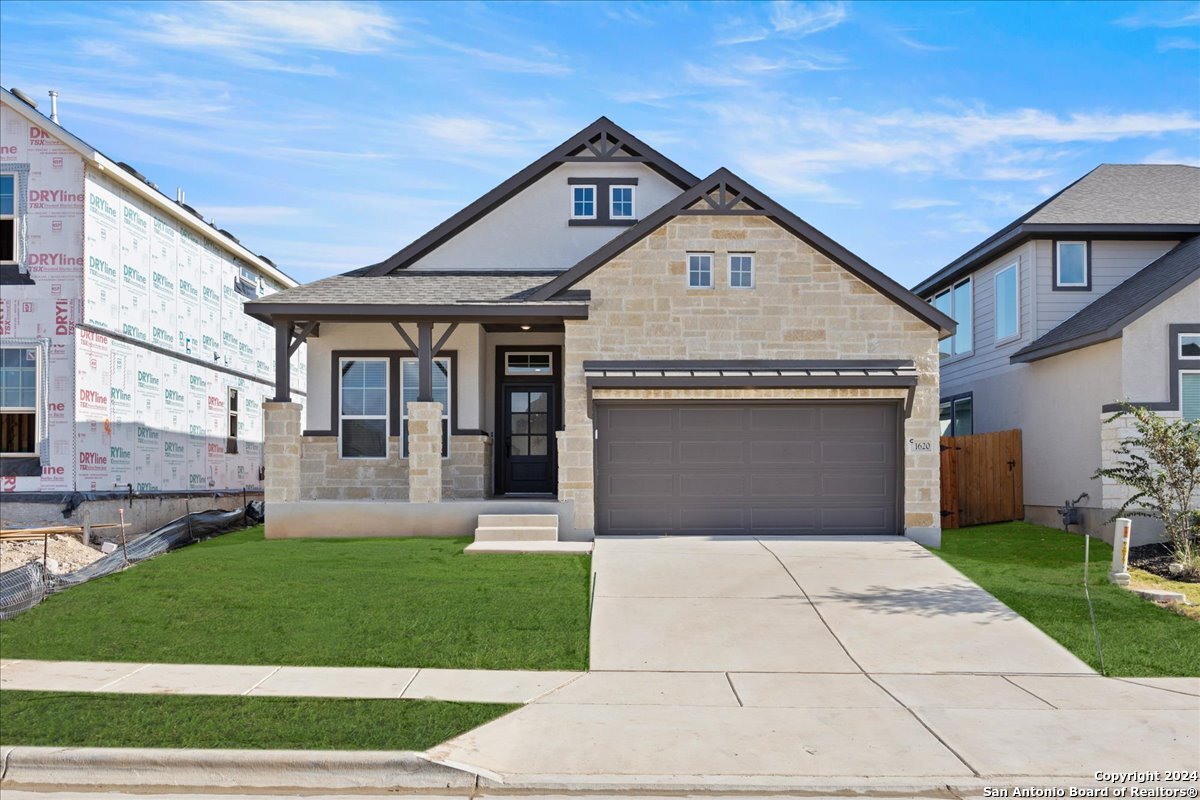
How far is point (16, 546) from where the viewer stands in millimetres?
17266

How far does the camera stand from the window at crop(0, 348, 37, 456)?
63.6 ft

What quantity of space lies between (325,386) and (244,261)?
1213cm

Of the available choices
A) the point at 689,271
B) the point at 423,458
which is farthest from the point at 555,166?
the point at 423,458

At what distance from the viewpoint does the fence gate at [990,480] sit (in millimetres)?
20250

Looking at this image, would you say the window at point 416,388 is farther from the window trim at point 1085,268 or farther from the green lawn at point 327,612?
the window trim at point 1085,268

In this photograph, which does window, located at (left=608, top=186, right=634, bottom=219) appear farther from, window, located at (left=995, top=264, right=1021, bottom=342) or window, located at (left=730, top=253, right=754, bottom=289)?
window, located at (left=995, top=264, right=1021, bottom=342)

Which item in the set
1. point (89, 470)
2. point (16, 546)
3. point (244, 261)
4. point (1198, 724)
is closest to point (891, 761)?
point (1198, 724)

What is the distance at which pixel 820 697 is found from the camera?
29.3 feet

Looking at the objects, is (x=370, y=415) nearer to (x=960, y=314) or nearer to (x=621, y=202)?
(x=621, y=202)

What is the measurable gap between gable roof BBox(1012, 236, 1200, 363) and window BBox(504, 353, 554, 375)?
30.8 ft

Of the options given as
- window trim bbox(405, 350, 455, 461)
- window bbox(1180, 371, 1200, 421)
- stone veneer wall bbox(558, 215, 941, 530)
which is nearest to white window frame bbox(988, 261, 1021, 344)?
window bbox(1180, 371, 1200, 421)

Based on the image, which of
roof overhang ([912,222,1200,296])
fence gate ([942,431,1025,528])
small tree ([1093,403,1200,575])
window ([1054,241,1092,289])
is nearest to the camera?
small tree ([1093,403,1200,575])

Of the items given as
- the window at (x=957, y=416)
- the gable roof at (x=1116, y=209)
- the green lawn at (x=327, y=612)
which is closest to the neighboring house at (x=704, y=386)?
the green lawn at (x=327, y=612)

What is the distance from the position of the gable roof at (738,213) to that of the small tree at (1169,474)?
3301 millimetres
